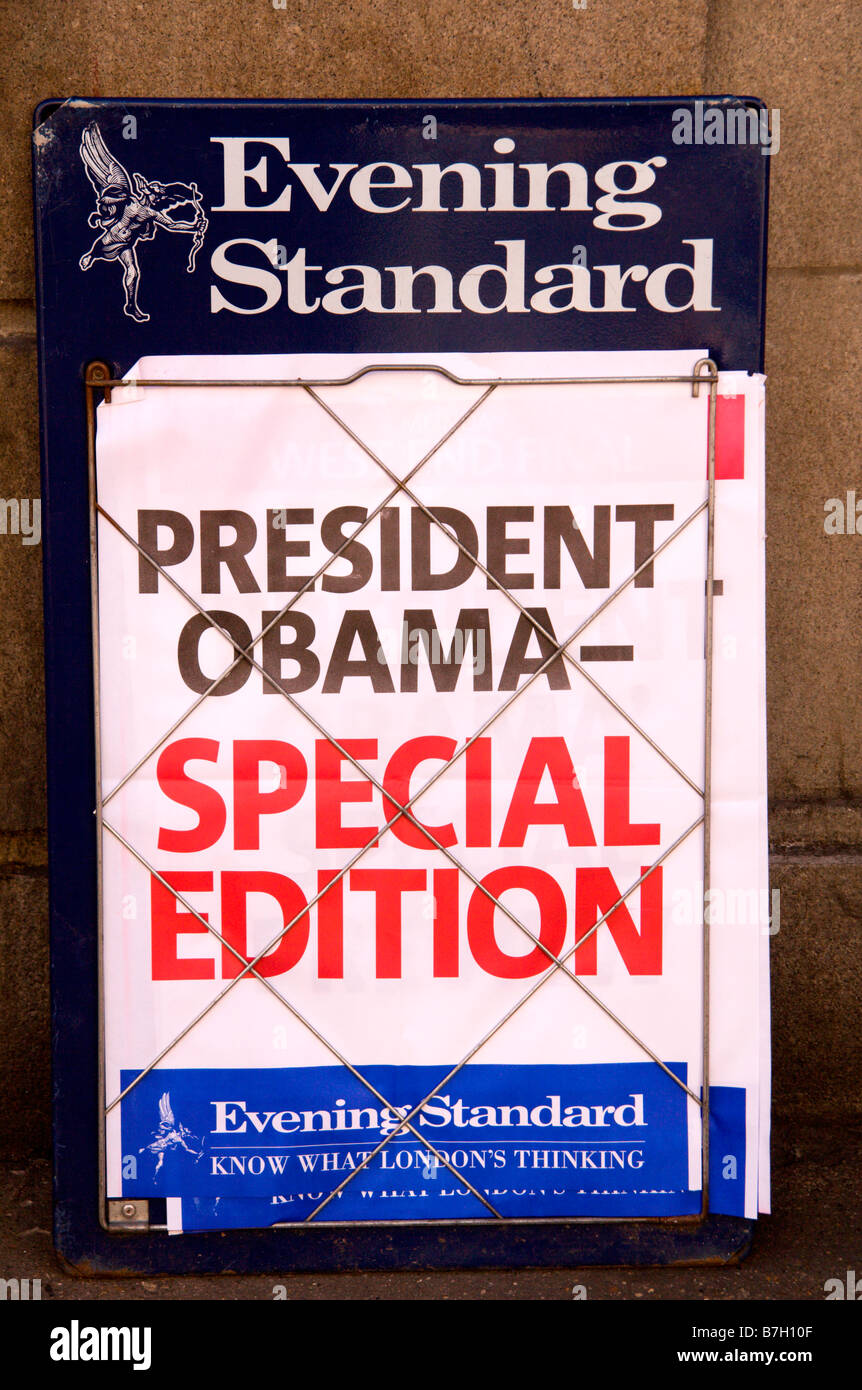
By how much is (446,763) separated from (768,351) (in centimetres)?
108

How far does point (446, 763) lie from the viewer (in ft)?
5.75

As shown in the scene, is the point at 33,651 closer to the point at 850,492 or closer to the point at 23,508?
the point at 23,508

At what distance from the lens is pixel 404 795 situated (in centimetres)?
176

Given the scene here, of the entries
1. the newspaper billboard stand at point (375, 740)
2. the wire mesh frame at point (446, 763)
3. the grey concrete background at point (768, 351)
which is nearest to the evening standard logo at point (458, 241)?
the newspaper billboard stand at point (375, 740)

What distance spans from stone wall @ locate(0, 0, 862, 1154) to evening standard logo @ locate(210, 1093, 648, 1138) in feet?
0.89

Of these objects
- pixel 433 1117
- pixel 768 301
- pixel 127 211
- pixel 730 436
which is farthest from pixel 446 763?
pixel 768 301

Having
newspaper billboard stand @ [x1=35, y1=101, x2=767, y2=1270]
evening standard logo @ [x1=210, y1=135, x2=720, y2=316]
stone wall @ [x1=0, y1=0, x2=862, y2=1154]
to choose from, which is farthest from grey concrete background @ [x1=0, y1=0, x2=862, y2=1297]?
evening standard logo @ [x1=210, y1=135, x2=720, y2=316]

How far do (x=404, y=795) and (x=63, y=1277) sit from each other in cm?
99

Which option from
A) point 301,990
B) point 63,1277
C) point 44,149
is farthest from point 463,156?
point 63,1277

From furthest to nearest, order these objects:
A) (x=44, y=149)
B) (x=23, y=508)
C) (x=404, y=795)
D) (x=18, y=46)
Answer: (x=23, y=508) → (x=18, y=46) → (x=404, y=795) → (x=44, y=149)

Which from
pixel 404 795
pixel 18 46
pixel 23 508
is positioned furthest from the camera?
pixel 23 508

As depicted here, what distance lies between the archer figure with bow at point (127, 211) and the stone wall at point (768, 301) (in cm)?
42

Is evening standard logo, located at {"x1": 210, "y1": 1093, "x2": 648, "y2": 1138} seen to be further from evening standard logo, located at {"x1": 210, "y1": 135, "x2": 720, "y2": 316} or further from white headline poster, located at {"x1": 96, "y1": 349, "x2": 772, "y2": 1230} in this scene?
evening standard logo, located at {"x1": 210, "y1": 135, "x2": 720, "y2": 316}
